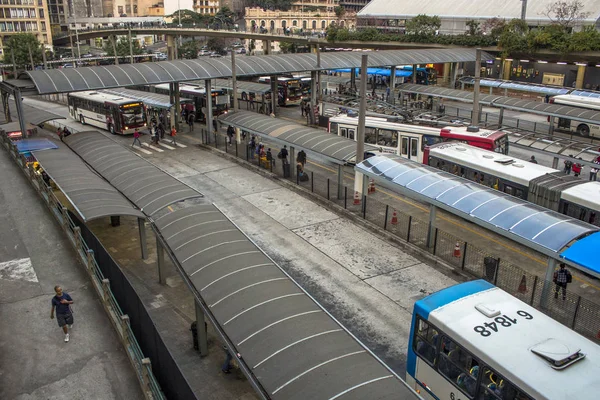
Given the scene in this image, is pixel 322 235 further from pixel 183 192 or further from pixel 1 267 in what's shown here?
pixel 1 267

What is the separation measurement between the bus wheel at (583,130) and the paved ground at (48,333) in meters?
36.7

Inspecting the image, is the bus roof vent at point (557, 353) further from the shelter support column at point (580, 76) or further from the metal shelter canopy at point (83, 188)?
the shelter support column at point (580, 76)

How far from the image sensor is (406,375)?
12742 mm

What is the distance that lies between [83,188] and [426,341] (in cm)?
1341

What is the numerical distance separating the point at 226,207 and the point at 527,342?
17478 millimetres

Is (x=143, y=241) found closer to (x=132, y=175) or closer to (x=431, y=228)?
(x=132, y=175)

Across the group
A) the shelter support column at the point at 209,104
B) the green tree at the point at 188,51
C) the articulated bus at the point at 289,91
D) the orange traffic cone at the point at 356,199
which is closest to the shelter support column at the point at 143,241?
the orange traffic cone at the point at 356,199

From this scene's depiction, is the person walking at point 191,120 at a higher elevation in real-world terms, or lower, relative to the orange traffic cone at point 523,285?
higher

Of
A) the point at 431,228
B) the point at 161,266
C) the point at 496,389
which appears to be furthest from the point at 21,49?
the point at 496,389

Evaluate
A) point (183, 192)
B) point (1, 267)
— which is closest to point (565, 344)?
point (183, 192)

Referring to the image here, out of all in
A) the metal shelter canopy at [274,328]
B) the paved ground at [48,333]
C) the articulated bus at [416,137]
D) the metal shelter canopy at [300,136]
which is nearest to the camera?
the metal shelter canopy at [274,328]

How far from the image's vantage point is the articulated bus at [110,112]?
132 feet

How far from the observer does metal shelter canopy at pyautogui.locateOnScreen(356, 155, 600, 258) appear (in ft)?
51.6

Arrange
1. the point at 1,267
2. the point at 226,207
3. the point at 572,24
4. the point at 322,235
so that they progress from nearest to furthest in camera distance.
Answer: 1. the point at 1,267
2. the point at 322,235
3. the point at 226,207
4. the point at 572,24
